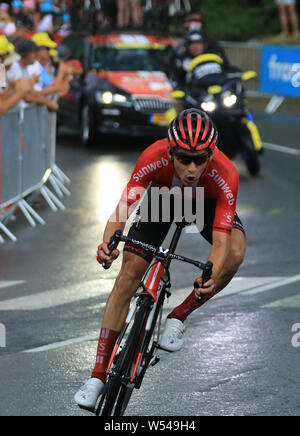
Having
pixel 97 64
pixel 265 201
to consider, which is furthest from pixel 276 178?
pixel 97 64

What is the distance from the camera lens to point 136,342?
5.93 m

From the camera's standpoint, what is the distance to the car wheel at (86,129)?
63.5 ft

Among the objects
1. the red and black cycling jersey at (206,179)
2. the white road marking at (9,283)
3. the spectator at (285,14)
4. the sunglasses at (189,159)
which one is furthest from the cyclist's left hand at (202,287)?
the spectator at (285,14)

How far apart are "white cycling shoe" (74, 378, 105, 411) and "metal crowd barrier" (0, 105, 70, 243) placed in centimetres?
588

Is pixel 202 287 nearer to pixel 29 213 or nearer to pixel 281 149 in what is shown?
pixel 29 213

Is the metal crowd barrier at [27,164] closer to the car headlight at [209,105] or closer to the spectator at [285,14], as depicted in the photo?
the car headlight at [209,105]

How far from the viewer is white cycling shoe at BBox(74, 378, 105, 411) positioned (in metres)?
5.87

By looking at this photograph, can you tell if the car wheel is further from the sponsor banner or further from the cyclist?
the cyclist

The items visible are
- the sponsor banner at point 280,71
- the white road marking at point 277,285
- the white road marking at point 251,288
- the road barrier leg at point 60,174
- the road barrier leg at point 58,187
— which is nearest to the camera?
the white road marking at point 251,288

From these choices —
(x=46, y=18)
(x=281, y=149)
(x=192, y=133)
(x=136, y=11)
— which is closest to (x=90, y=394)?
(x=192, y=133)

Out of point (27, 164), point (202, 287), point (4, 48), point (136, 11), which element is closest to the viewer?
point (202, 287)

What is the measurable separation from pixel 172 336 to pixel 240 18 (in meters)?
31.1

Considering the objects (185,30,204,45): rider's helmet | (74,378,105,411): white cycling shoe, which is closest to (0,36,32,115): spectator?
(185,30,204,45): rider's helmet

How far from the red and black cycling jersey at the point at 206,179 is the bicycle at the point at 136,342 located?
258mm
